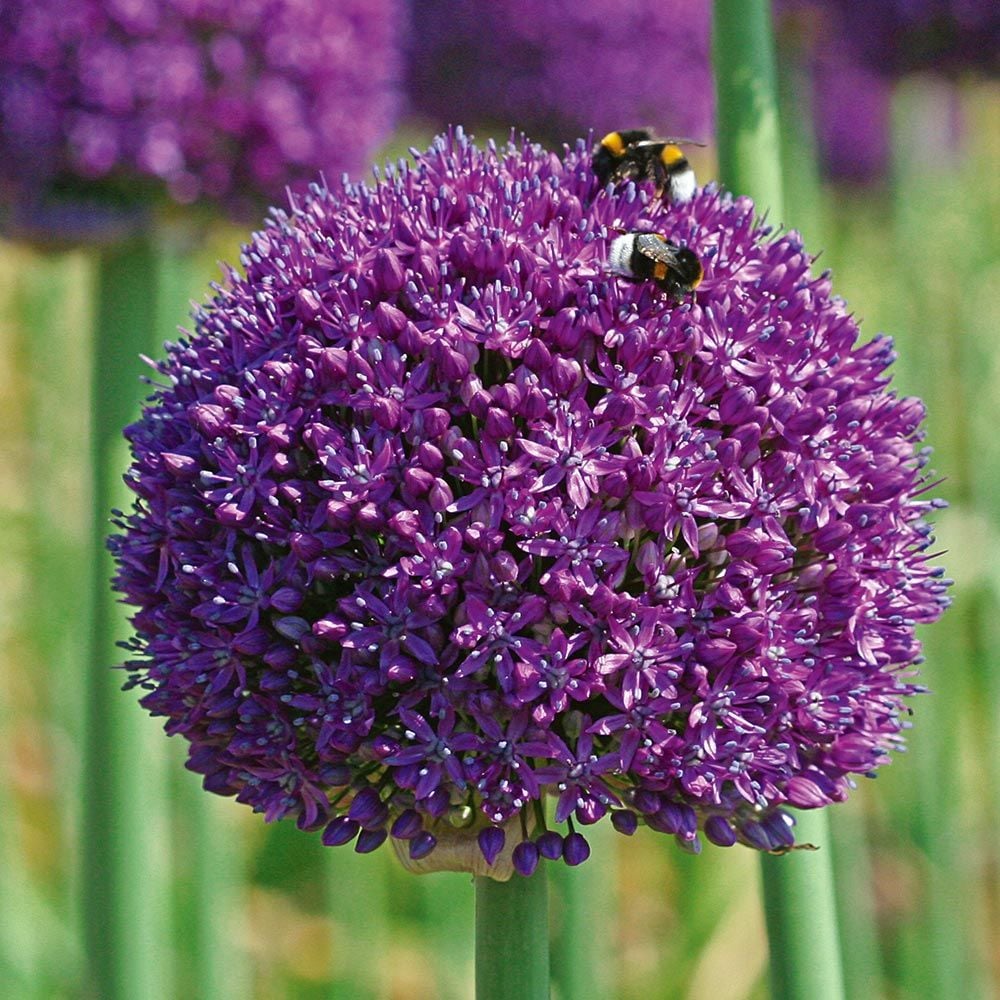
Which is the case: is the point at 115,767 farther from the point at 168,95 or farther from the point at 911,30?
the point at 911,30

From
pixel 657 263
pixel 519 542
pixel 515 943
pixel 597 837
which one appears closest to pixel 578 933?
pixel 597 837

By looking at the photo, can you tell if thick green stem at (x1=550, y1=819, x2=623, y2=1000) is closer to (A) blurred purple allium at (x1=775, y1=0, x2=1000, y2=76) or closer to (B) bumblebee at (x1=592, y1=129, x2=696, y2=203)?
(B) bumblebee at (x1=592, y1=129, x2=696, y2=203)

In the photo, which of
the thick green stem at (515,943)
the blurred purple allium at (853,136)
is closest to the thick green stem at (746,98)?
the thick green stem at (515,943)

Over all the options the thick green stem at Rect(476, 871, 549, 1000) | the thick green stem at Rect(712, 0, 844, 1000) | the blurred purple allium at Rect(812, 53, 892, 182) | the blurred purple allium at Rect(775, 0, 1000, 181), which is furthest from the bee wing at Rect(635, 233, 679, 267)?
the blurred purple allium at Rect(812, 53, 892, 182)

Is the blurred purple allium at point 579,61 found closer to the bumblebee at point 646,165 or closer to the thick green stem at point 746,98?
the thick green stem at point 746,98

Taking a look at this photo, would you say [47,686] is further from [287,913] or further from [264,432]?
[264,432]
